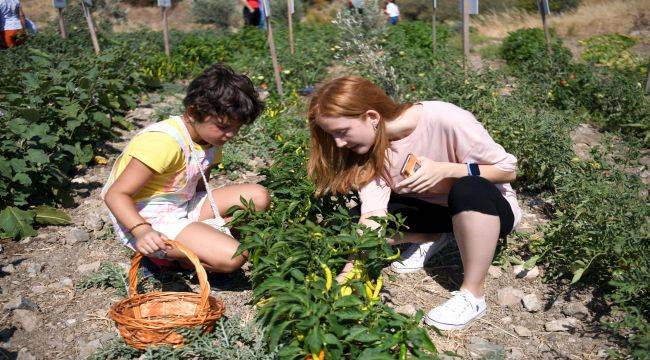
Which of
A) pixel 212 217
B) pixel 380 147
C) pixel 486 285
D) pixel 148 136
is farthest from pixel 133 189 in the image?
pixel 486 285

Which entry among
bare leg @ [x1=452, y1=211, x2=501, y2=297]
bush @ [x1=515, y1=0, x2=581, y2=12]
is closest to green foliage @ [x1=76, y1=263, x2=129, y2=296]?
bare leg @ [x1=452, y1=211, x2=501, y2=297]

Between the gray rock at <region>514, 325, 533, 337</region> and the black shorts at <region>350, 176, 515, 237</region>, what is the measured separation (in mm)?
417

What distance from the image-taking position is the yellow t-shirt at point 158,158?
2.76m

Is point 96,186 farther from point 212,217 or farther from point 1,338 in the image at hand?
point 1,338

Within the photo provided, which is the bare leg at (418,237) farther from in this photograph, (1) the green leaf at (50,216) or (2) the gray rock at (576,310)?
(1) the green leaf at (50,216)

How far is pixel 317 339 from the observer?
6.54ft

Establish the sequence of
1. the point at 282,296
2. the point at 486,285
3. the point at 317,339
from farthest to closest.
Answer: the point at 486,285, the point at 282,296, the point at 317,339

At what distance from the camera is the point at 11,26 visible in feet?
25.0

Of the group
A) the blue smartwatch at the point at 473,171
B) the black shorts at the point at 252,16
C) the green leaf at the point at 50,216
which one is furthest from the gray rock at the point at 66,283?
the black shorts at the point at 252,16

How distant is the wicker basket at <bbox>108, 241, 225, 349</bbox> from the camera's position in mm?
2443

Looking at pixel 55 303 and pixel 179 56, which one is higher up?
pixel 179 56

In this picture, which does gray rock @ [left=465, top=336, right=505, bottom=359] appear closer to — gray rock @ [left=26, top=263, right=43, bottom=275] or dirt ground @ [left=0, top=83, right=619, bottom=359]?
dirt ground @ [left=0, top=83, right=619, bottom=359]

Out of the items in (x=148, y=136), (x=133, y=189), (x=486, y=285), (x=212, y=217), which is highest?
(x=148, y=136)

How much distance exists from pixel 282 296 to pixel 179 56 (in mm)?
6102
